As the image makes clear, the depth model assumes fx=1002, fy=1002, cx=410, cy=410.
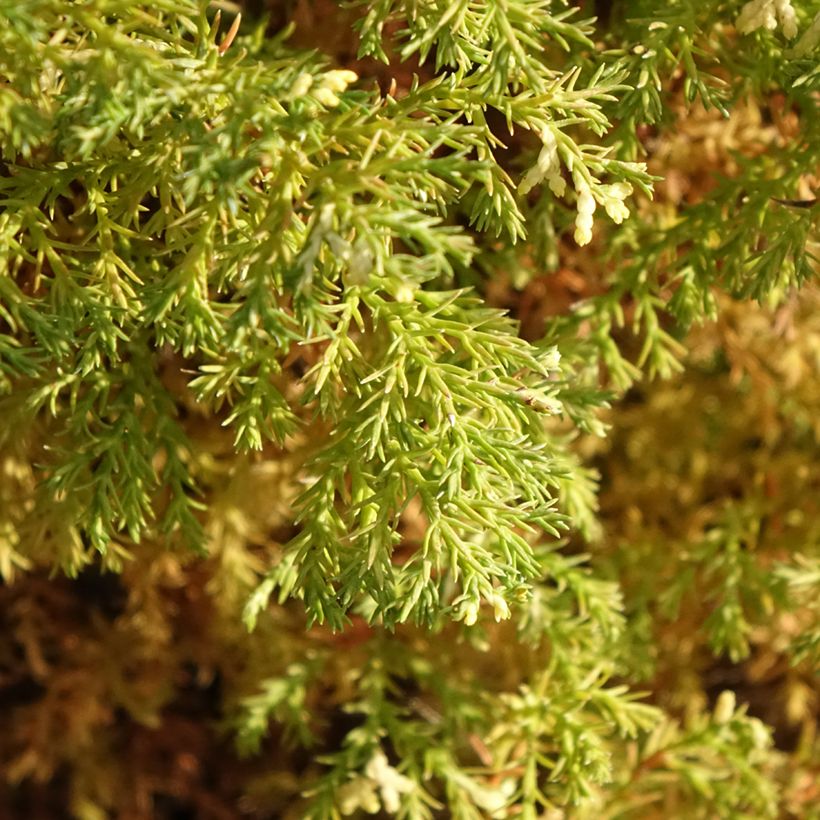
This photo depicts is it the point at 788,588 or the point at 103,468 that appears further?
the point at 788,588

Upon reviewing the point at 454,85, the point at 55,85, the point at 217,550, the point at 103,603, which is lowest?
the point at 103,603

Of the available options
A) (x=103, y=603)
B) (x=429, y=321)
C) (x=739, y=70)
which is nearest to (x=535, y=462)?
(x=429, y=321)

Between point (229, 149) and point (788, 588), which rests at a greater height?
point (229, 149)

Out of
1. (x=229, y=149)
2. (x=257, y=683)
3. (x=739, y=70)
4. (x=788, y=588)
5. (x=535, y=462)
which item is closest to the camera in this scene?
(x=229, y=149)

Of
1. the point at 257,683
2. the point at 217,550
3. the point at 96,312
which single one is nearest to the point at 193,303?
Result: the point at 96,312

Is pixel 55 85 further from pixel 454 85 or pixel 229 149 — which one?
pixel 454 85

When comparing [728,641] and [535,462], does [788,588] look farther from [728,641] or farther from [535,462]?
[535,462]

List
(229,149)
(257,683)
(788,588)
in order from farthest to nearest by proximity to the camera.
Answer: (257,683), (788,588), (229,149)
